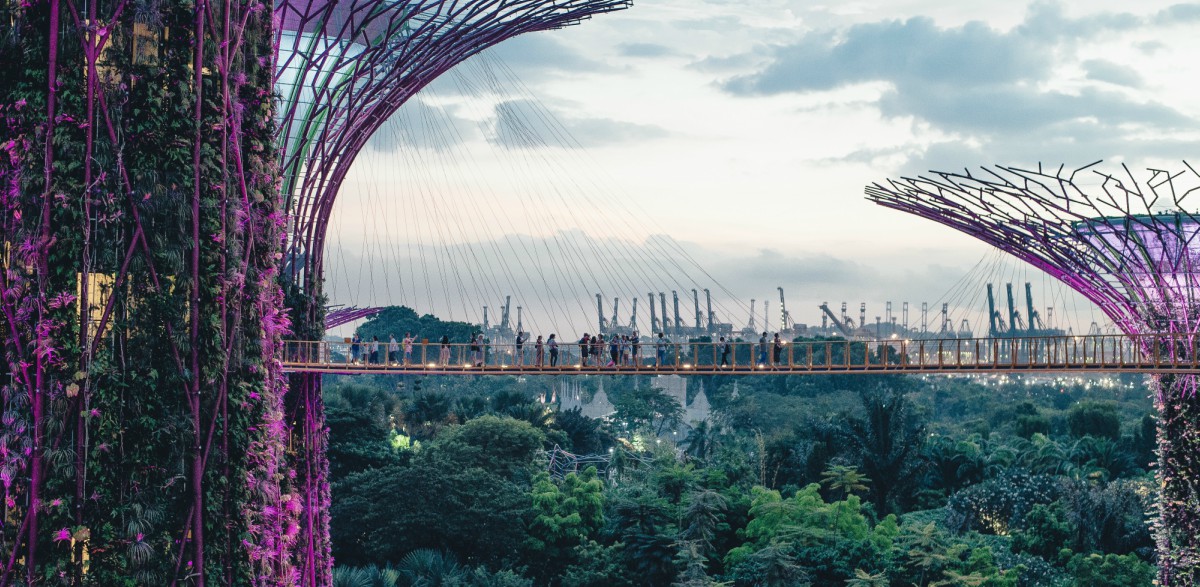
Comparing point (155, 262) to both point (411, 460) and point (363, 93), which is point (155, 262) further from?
point (411, 460)

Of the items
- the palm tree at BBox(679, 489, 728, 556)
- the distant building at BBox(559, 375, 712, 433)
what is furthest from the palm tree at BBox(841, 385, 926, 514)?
the distant building at BBox(559, 375, 712, 433)

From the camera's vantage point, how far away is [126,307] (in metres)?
14.7

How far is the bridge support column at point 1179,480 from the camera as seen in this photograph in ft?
85.1

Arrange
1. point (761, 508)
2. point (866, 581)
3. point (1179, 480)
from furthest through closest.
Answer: point (761, 508) < point (866, 581) < point (1179, 480)

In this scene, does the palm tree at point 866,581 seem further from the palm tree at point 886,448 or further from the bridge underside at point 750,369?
the palm tree at point 886,448

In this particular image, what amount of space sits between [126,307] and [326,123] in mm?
11267

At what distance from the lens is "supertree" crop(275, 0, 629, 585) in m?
24.7

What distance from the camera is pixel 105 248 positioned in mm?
14609

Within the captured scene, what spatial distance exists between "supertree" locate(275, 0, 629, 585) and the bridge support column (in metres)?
15.9

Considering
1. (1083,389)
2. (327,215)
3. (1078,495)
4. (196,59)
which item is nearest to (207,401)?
(196,59)

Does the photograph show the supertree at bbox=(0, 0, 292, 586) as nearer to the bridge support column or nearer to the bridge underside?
the bridge underside

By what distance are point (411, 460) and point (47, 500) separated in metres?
28.8

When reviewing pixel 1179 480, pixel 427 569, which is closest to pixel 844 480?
pixel 427 569

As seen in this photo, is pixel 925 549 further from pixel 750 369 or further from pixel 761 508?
pixel 750 369
